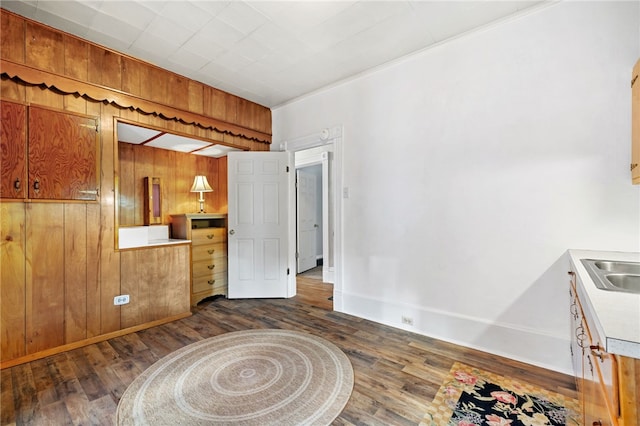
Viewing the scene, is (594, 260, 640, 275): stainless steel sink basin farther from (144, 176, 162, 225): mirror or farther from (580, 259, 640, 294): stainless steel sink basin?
(144, 176, 162, 225): mirror

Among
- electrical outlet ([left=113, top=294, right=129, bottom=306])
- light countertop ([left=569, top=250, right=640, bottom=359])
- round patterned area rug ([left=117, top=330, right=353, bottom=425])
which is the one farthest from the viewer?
electrical outlet ([left=113, top=294, right=129, bottom=306])

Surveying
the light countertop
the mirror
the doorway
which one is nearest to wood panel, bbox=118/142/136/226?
the mirror

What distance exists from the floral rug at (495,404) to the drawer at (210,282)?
298 centimetres

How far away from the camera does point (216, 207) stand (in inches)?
177

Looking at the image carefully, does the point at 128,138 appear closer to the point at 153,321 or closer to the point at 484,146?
the point at 153,321

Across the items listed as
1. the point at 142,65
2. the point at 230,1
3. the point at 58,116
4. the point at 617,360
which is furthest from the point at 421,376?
the point at 142,65

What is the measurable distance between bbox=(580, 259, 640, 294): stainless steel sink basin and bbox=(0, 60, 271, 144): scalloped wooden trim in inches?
144

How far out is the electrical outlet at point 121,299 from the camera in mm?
2679

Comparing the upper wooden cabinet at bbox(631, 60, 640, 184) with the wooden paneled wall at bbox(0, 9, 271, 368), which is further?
the wooden paneled wall at bbox(0, 9, 271, 368)

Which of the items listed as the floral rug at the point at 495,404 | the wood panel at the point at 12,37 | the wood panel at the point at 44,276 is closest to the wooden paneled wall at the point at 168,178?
the wood panel at the point at 44,276

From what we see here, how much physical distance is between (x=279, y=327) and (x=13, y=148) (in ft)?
8.83

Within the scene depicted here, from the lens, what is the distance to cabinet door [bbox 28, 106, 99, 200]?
2.25 meters

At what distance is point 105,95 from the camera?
2.59m

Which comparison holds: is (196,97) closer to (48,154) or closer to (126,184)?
(126,184)
